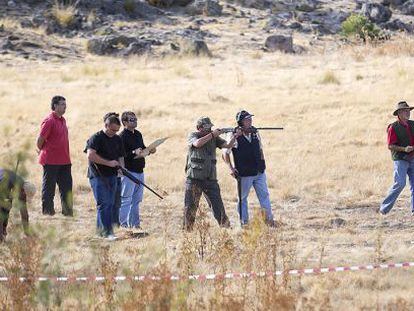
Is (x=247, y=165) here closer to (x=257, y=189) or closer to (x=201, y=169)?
(x=257, y=189)

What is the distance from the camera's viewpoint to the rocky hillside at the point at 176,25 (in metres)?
32.0

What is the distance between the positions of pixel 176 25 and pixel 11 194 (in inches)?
1231

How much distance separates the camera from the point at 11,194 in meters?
7.16

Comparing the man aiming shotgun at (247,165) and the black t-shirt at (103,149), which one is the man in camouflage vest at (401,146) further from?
the black t-shirt at (103,149)

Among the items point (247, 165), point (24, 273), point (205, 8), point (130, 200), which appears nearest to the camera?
point (24, 273)

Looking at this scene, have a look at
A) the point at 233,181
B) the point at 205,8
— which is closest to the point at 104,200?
the point at 233,181

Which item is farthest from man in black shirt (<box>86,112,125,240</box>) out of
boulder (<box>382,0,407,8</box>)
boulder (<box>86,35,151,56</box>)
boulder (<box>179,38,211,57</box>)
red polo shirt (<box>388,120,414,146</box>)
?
boulder (<box>382,0,407,8</box>)

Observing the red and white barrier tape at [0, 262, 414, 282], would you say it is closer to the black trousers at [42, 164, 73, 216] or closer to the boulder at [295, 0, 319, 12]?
the black trousers at [42, 164, 73, 216]

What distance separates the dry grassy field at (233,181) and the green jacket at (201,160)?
621 millimetres

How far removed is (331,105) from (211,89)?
380 centimetres

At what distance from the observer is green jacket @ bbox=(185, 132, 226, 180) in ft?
34.3

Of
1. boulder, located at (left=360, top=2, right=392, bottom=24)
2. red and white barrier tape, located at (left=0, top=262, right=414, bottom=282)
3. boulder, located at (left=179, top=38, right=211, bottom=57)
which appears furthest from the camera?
boulder, located at (left=360, top=2, right=392, bottom=24)

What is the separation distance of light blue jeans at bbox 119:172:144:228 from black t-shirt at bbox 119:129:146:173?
8cm

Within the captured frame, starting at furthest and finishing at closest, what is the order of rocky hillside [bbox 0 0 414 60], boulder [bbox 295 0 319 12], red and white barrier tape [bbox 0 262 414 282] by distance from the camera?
1. boulder [bbox 295 0 319 12]
2. rocky hillside [bbox 0 0 414 60]
3. red and white barrier tape [bbox 0 262 414 282]
